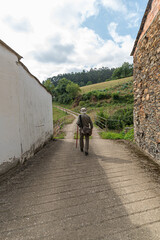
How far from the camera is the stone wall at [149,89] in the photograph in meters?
3.66

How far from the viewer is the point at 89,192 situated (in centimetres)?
245

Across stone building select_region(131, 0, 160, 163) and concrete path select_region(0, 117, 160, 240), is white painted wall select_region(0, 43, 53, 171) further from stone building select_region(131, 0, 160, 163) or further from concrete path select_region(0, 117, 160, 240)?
stone building select_region(131, 0, 160, 163)

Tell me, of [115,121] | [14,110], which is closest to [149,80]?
[14,110]

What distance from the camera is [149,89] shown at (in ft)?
13.7

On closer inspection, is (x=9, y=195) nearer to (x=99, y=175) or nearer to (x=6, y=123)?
(x=6, y=123)

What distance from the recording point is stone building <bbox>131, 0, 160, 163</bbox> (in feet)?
12.0

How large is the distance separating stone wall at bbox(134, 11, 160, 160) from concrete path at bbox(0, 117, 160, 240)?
0.95 meters

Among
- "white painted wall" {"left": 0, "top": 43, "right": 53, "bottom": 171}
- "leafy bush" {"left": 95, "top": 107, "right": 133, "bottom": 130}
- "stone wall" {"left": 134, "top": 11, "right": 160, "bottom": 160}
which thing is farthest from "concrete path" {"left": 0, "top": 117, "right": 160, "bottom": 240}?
"leafy bush" {"left": 95, "top": 107, "right": 133, "bottom": 130}

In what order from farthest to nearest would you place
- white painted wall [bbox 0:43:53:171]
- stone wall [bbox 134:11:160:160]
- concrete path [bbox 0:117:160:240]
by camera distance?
1. stone wall [bbox 134:11:160:160]
2. white painted wall [bbox 0:43:53:171]
3. concrete path [bbox 0:117:160:240]

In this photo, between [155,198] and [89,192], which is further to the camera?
[89,192]

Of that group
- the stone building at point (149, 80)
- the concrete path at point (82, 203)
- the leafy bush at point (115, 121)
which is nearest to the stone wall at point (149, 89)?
the stone building at point (149, 80)

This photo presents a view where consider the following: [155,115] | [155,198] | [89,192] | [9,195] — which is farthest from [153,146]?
[9,195]

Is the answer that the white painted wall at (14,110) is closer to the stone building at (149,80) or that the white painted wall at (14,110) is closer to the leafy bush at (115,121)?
the stone building at (149,80)

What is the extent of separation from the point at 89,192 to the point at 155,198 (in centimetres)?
117
